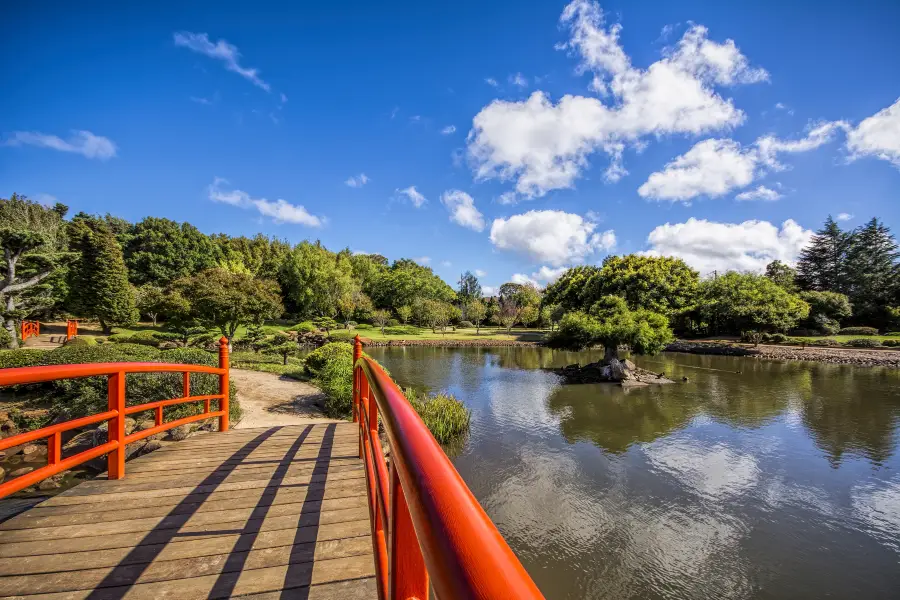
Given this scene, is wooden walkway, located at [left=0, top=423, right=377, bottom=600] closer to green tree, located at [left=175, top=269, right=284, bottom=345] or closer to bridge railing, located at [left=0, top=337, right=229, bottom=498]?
bridge railing, located at [left=0, top=337, right=229, bottom=498]

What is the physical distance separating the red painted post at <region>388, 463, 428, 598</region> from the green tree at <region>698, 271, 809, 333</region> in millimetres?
37160

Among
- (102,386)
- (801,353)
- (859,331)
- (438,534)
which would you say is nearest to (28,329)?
(102,386)

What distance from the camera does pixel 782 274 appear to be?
149ft

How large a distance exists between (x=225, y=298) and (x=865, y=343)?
40247 mm

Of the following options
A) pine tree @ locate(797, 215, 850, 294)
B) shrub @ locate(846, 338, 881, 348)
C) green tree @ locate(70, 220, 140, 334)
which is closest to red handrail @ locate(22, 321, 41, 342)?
green tree @ locate(70, 220, 140, 334)

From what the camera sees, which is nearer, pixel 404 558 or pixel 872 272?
pixel 404 558

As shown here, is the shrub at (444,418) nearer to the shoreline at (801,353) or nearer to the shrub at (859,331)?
the shoreline at (801,353)

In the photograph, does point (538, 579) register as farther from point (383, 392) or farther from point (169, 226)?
point (169, 226)

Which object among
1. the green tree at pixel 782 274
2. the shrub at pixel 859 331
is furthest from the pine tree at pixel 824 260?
the shrub at pixel 859 331

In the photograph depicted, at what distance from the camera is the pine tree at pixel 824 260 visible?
1666 inches

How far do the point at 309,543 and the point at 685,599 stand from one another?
522 centimetres

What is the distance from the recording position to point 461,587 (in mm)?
399

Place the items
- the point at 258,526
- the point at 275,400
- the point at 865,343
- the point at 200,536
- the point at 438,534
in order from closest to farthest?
1. the point at 438,534
2. the point at 200,536
3. the point at 258,526
4. the point at 275,400
5. the point at 865,343

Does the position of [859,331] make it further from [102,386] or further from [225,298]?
[102,386]
